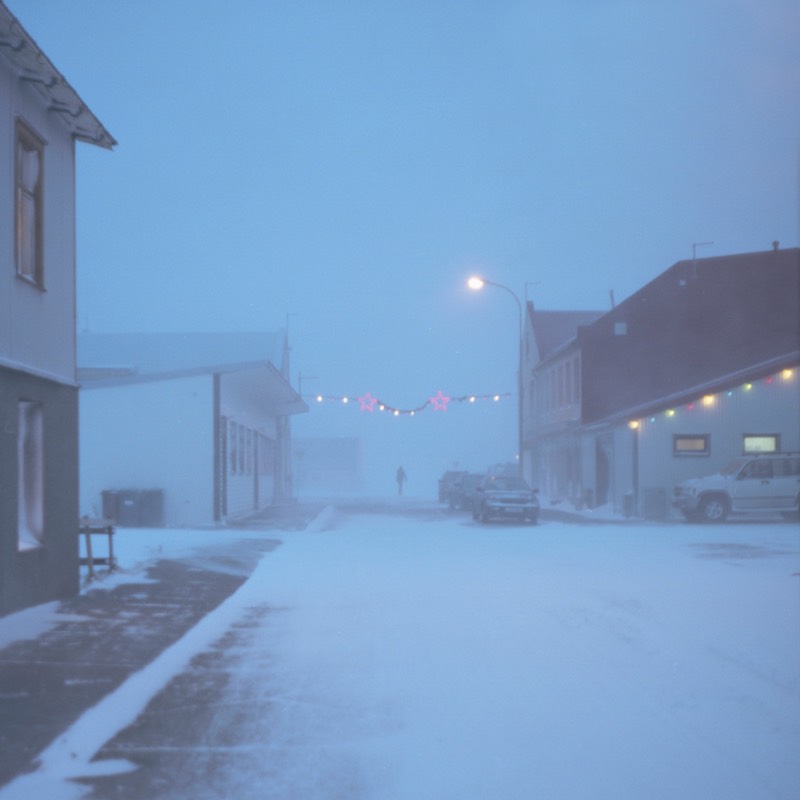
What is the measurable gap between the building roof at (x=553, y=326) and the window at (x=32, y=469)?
1749 inches

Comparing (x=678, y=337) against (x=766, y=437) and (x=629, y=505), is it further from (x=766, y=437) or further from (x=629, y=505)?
(x=629, y=505)

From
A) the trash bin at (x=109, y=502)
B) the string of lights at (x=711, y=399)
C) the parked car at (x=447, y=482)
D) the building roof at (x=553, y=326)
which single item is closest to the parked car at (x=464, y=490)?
the parked car at (x=447, y=482)

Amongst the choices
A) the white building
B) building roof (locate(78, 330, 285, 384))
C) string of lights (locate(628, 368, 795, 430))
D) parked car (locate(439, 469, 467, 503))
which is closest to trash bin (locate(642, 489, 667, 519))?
string of lights (locate(628, 368, 795, 430))

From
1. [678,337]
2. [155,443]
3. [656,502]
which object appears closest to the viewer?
[155,443]

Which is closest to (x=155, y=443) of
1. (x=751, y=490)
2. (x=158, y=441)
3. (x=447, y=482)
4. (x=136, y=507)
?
(x=158, y=441)

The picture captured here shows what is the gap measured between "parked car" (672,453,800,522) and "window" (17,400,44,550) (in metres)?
22.8

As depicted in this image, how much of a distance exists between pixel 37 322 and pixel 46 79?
2724 mm

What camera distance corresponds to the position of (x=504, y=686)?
7910mm

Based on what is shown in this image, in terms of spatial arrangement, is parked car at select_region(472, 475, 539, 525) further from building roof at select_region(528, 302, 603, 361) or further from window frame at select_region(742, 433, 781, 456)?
building roof at select_region(528, 302, 603, 361)

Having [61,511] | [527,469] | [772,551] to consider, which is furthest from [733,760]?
[527,469]

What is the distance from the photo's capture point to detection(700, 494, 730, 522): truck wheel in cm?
3162

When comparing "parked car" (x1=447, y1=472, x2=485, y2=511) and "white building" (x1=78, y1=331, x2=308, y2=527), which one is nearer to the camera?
"white building" (x1=78, y1=331, x2=308, y2=527)

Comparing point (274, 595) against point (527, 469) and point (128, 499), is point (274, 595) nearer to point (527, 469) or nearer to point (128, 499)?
point (128, 499)

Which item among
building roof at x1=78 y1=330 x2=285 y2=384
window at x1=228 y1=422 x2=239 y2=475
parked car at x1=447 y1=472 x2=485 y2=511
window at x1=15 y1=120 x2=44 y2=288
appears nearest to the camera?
window at x1=15 y1=120 x2=44 y2=288
